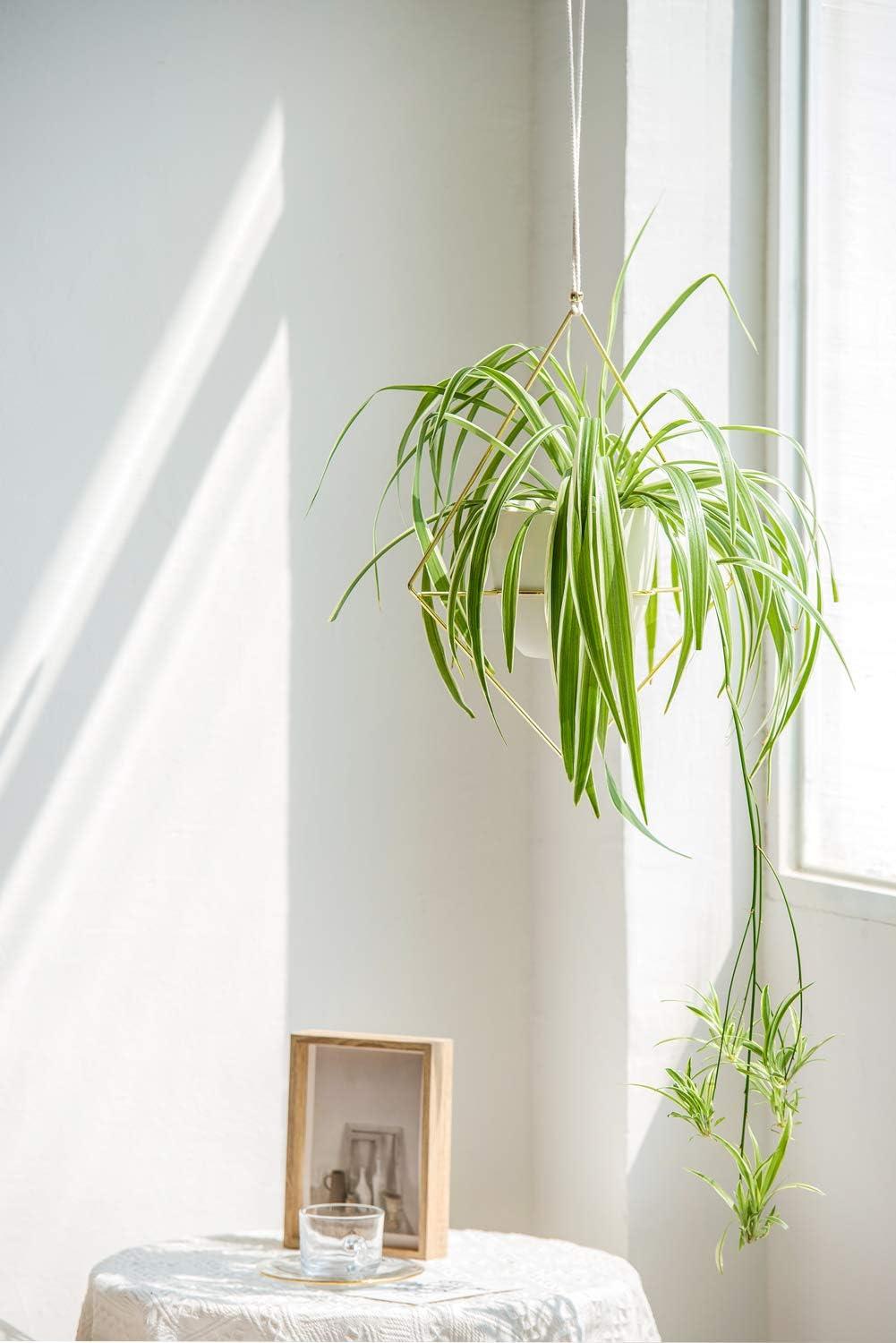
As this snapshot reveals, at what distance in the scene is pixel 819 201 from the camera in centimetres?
189

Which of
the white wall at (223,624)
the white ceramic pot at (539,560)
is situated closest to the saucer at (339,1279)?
the white wall at (223,624)

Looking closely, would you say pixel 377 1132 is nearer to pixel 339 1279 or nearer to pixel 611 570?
pixel 339 1279

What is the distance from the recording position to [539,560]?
47.6 inches

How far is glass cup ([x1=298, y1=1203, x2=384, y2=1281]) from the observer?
155cm

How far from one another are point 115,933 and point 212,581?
0.52 meters

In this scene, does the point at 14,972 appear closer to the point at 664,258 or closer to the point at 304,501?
the point at 304,501

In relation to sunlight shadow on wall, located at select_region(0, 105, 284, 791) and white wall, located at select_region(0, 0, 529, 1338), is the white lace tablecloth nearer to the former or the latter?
white wall, located at select_region(0, 0, 529, 1338)

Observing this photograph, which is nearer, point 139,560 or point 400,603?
point 139,560

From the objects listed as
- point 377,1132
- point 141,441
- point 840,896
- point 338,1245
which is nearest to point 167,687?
point 141,441

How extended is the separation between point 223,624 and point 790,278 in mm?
940

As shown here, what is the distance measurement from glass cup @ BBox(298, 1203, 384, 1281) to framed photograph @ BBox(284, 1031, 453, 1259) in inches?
3.4

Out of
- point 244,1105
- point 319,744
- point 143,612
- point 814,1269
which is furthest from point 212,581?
point 814,1269

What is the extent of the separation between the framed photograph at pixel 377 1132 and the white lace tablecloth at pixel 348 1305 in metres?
0.06

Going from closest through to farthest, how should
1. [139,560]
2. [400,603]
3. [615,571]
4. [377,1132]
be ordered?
1. [615,571]
2. [377,1132]
3. [139,560]
4. [400,603]
